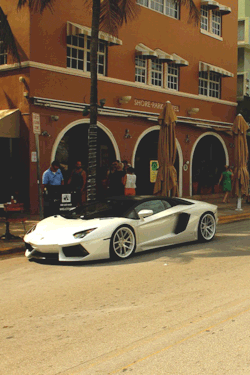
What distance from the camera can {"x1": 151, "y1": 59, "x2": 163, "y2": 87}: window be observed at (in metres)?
21.2

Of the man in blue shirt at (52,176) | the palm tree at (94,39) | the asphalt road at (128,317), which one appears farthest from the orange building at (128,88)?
the asphalt road at (128,317)

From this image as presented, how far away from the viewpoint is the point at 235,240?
1120 cm

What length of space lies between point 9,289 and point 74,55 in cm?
1263

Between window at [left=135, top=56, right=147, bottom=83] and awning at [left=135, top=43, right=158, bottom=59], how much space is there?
36 cm

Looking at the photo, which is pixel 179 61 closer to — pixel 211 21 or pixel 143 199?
pixel 211 21

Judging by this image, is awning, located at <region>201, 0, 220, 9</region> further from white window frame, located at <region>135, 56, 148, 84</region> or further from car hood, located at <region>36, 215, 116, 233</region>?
car hood, located at <region>36, 215, 116, 233</region>

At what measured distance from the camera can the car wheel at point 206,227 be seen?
1057 cm

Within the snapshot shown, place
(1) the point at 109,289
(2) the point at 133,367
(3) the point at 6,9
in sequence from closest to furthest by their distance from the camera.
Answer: (2) the point at 133,367
(1) the point at 109,289
(3) the point at 6,9

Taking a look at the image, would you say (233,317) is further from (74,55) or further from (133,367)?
(74,55)

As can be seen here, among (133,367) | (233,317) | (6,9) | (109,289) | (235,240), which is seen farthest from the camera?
(6,9)

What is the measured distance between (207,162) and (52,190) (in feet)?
40.5

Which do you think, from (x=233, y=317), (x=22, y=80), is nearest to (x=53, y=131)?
(x=22, y=80)

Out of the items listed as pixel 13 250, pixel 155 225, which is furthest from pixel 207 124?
pixel 13 250

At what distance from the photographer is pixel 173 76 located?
2222 centimetres
